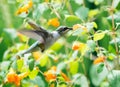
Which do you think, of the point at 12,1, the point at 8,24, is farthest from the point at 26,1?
the point at 8,24

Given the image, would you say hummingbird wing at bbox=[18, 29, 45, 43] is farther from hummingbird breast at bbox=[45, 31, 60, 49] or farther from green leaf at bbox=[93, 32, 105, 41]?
green leaf at bbox=[93, 32, 105, 41]

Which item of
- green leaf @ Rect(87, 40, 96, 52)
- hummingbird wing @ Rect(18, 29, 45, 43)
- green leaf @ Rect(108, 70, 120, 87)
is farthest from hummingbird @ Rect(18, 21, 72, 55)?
green leaf @ Rect(108, 70, 120, 87)

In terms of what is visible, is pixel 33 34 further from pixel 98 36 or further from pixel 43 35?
pixel 98 36

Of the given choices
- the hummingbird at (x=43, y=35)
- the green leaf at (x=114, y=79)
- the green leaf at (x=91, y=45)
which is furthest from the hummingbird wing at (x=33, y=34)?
the green leaf at (x=114, y=79)

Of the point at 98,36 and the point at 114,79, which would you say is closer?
the point at 98,36

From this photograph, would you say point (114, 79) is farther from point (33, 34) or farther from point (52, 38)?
point (33, 34)

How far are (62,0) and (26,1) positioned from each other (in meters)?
0.21

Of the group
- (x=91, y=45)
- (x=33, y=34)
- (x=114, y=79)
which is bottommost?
(x=114, y=79)

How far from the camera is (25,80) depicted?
213 centimetres

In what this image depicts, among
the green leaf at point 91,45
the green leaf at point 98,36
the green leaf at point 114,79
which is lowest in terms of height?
the green leaf at point 114,79

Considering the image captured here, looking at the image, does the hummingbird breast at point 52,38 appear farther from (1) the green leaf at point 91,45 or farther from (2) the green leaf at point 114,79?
(2) the green leaf at point 114,79

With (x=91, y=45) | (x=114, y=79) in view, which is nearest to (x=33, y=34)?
(x=91, y=45)

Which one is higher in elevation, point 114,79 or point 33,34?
point 33,34

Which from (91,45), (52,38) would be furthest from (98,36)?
(52,38)
